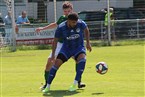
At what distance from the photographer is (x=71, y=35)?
33.9ft

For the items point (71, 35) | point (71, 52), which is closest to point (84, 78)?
point (71, 52)

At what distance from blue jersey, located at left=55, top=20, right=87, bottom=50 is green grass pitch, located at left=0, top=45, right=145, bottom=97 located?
3.17 feet

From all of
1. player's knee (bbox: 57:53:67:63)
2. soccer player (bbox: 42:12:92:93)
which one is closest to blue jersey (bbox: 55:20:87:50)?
soccer player (bbox: 42:12:92:93)

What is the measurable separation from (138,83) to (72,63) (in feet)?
19.7

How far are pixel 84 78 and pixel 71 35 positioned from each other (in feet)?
8.18

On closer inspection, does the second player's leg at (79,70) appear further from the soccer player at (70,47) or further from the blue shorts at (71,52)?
the blue shorts at (71,52)

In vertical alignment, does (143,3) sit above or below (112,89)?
above

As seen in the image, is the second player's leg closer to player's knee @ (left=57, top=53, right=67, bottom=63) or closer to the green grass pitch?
the green grass pitch

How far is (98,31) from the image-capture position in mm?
26375

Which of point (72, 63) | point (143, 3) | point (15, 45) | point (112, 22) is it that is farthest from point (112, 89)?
point (143, 3)

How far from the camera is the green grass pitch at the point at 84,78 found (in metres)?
10.1

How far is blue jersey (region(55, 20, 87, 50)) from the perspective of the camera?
10.3 meters

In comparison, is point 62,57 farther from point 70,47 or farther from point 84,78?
point 84,78

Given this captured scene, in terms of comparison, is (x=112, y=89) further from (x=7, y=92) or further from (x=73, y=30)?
(x=7, y=92)
